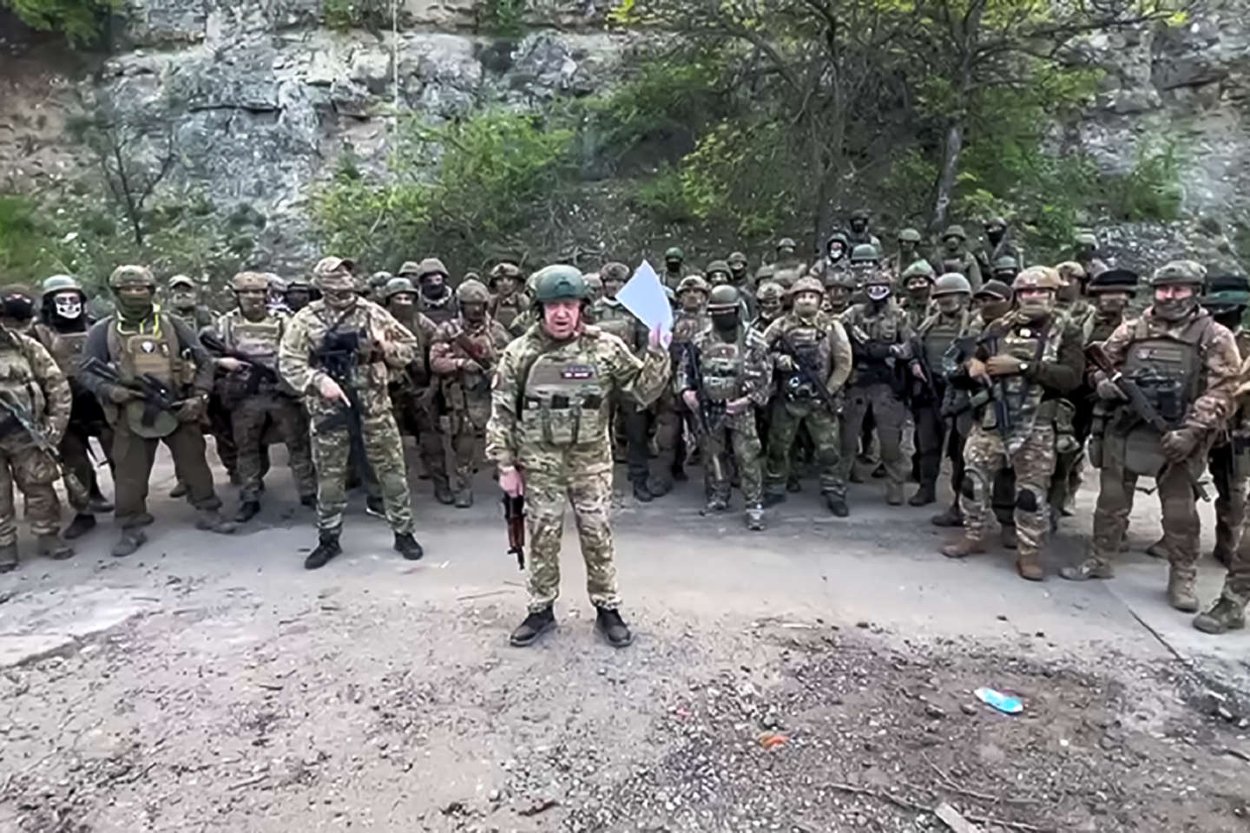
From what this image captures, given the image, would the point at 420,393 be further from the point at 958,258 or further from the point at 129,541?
the point at 958,258

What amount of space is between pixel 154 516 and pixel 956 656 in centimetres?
660

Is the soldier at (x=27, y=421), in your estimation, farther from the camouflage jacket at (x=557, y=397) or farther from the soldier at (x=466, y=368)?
the camouflage jacket at (x=557, y=397)

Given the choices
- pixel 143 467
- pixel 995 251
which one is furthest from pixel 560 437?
pixel 995 251

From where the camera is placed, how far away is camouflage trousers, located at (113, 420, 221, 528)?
6.91 meters

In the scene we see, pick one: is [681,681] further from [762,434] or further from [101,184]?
[101,184]

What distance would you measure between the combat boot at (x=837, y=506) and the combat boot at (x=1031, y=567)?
1676 millimetres

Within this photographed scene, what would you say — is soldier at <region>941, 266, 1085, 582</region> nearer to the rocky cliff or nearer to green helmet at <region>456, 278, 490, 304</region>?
green helmet at <region>456, 278, 490, 304</region>

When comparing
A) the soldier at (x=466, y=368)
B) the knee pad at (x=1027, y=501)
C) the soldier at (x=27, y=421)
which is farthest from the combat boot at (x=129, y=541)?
the knee pad at (x=1027, y=501)

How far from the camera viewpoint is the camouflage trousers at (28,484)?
6.48 metres

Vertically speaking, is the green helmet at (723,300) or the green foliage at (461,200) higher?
the green foliage at (461,200)

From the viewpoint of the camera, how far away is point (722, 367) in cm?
736

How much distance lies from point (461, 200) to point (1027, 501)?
1134 cm

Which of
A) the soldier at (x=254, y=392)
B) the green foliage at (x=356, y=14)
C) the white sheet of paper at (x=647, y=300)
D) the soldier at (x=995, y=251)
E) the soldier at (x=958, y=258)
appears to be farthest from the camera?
the green foliage at (x=356, y=14)

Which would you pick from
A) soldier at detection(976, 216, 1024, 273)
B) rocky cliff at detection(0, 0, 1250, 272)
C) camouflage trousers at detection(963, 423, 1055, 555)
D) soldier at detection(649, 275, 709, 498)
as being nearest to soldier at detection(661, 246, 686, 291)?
soldier at detection(649, 275, 709, 498)
